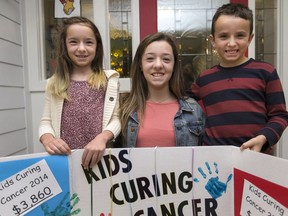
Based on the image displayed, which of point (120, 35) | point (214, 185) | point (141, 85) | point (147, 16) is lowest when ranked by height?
point (214, 185)

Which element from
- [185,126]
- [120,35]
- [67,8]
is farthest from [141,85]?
[67,8]

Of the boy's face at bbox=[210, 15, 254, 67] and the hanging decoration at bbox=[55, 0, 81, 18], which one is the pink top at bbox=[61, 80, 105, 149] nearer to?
the boy's face at bbox=[210, 15, 254, 67]

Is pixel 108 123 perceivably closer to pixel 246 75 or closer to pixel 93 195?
pixel 93 195

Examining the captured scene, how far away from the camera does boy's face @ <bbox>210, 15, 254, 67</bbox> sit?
42.0 inches

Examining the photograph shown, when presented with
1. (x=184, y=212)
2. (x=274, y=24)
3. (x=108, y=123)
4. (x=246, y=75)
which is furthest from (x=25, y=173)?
(x=274, y=24)

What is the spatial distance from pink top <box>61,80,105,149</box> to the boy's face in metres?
0.52

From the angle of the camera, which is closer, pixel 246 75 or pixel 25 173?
pixel 25 173

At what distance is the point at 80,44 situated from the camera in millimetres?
1187

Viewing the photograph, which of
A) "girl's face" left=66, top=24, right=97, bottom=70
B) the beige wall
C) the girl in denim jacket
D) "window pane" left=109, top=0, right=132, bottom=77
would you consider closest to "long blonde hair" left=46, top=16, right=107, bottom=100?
"girl's face" left=66, top=24, right=97, bottom=70

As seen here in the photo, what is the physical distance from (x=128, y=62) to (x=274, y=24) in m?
1.11

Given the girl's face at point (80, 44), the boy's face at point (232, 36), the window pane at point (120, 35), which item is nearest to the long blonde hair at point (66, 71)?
the girl's face at point (80, 44)

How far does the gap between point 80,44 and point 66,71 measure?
0.13 metres

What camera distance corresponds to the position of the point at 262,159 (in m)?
0.82

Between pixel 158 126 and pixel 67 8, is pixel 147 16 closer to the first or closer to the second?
pixel 67 8
